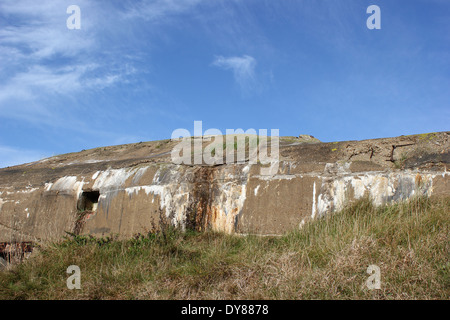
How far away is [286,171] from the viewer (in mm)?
6031

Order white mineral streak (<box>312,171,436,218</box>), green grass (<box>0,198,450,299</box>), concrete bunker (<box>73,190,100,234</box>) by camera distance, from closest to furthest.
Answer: green grass (<box>0,198,450,299</box>) → white mineral streak (<box>312,171,436,218</box>) → concrete bunker (<box>73,190,100,234</box>)

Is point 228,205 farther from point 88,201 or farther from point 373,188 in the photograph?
point 88,201

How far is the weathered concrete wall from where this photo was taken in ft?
17.9

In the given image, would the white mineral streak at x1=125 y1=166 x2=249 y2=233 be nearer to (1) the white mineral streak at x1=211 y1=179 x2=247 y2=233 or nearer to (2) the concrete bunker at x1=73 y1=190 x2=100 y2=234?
(1) the white mineral streak at x1=211 y1=179 x2=247 y2=233

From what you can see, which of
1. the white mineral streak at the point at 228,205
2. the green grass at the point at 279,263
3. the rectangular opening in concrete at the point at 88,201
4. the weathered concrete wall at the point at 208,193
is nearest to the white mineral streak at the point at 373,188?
the weathered concrete wall at the point at 208,193

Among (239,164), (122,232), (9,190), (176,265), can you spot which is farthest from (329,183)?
(9,190)

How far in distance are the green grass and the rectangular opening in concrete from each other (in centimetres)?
165

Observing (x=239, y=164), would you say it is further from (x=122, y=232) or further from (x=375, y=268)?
(x=375, y=268)

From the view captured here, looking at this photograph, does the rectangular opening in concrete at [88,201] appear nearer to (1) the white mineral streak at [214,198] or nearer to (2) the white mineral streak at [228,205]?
(1) the white mineral streak at [214,198]

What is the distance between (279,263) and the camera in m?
4.36

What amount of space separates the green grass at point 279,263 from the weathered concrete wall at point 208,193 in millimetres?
321

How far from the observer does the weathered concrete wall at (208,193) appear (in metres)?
5.46

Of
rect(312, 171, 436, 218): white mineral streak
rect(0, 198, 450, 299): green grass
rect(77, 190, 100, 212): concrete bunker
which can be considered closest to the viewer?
rect(0, 198, 450, 299): green grass

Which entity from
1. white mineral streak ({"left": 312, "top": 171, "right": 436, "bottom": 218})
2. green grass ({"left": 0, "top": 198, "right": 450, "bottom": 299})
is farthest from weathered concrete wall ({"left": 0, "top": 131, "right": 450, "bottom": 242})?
green grass ({"left": 0, "top": 198, "right": 450, "bottom": 299})
